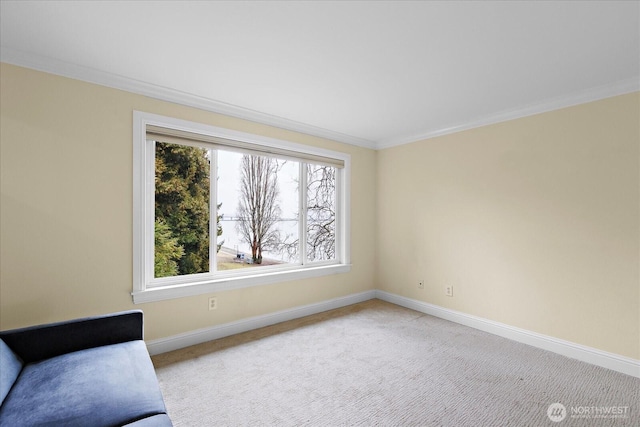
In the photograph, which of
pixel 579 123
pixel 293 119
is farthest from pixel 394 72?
pixel 579 123

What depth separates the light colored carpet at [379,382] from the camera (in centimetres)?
183

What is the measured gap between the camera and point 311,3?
4.98 ft

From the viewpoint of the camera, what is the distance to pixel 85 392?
1.35 metres

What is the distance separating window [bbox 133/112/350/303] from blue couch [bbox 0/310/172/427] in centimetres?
64

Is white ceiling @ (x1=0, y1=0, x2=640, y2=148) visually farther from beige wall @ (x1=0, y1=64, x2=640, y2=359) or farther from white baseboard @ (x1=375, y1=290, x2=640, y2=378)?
white baseboard @ (x1=375, y1=290, x2=640, y2=378)

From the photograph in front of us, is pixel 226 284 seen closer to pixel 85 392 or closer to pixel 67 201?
pixel 67 201

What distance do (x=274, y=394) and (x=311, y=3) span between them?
2.43 m

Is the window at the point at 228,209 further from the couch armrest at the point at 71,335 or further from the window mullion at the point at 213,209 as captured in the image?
the couch armrest at the point at 71,335

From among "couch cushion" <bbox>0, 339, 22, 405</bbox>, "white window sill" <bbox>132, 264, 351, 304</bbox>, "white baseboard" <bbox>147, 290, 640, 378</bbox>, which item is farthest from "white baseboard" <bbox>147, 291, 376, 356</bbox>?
"couch cushion" <bbox>0, 339, 22, 405</bbox>

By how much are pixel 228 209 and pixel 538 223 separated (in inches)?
124

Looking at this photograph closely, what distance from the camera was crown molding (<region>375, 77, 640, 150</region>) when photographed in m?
2.38

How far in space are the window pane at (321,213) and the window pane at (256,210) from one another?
0.22 metres

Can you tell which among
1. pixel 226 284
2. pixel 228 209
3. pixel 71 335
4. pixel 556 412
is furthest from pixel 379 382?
pixel 228 209

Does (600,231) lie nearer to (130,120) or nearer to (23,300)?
(130,120)
